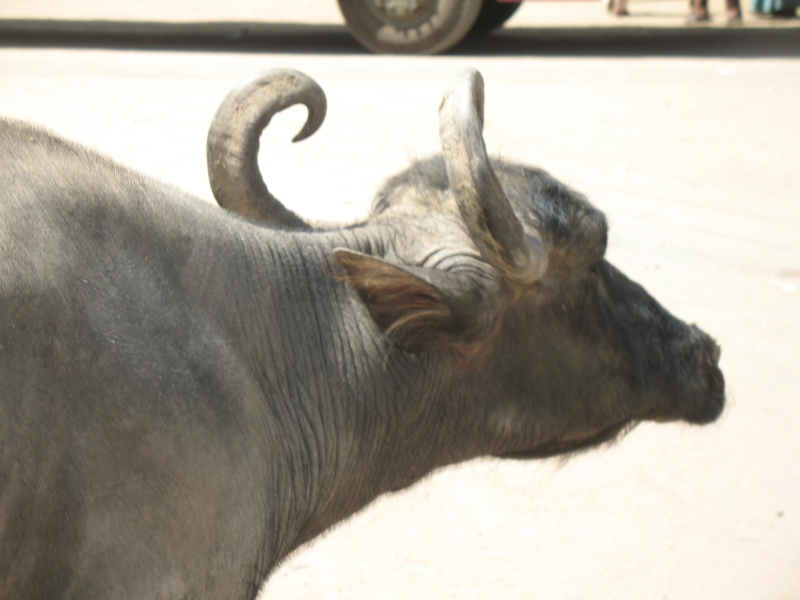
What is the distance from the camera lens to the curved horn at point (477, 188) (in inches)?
90.1

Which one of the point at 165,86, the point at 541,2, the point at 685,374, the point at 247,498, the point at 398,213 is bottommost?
the point at 541,2

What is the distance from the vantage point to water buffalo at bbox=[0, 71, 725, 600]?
196 cm

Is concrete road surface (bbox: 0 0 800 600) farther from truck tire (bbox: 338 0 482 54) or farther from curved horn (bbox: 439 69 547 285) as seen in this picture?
curved horn (bbox: 439 69 547 285)

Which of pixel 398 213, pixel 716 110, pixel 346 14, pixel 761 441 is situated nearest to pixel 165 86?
pixel 346 14

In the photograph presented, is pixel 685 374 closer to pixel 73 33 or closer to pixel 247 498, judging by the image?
pixel 247 498

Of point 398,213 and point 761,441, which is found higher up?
point 398,213

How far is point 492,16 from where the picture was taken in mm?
14125

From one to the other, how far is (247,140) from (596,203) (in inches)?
192

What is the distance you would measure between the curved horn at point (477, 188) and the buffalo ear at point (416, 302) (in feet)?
0.40

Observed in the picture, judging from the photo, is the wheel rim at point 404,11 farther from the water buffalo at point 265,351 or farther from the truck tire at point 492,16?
the water buffalo at point 265,351

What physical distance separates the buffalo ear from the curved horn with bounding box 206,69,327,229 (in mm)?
535

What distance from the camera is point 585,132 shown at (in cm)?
914

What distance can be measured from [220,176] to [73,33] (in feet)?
42.0

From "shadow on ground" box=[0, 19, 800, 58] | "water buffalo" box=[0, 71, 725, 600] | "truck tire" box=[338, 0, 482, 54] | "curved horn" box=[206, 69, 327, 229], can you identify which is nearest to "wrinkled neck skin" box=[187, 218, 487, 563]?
"water buffalo" box=[0, 71, 725, 600]
